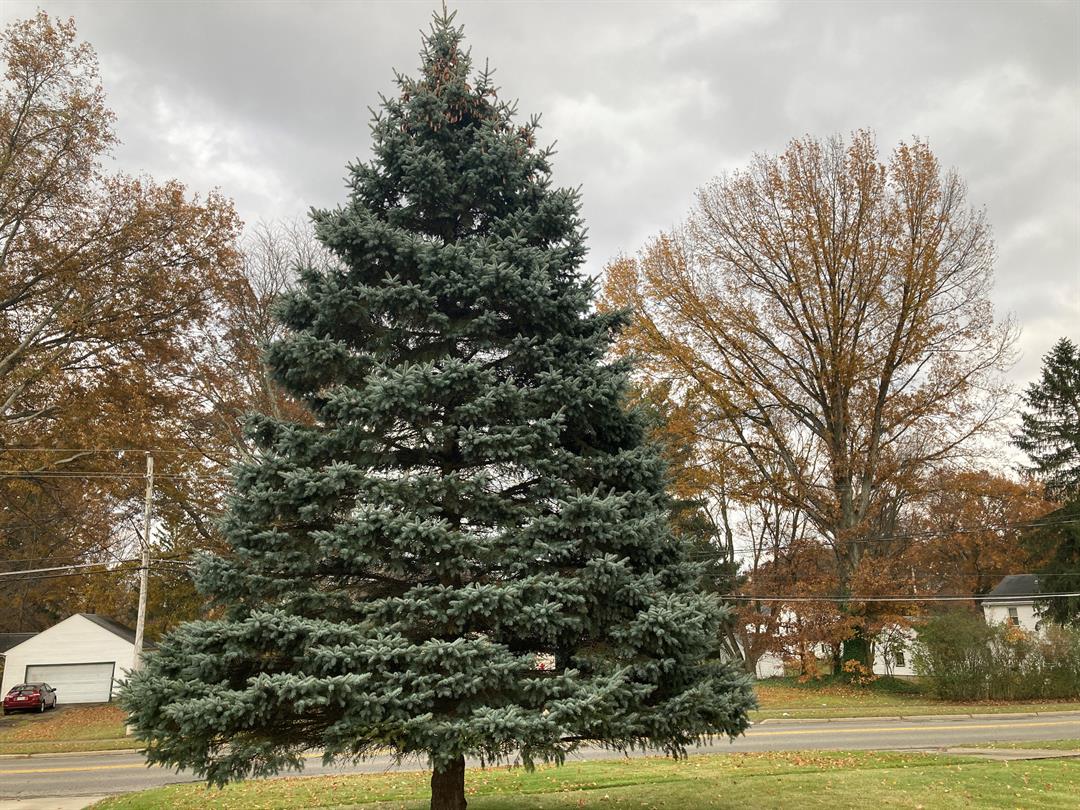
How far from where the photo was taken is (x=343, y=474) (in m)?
6.48

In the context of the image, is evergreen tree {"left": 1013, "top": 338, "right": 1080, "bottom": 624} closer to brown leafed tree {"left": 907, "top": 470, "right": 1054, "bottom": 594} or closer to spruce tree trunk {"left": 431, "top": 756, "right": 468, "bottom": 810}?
brown leafed tree {"left": 907, "top": 470, "right": 1054, "bottom": 594}

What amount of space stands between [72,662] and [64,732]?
13.6 m

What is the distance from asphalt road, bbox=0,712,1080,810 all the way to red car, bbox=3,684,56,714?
11.9 meters

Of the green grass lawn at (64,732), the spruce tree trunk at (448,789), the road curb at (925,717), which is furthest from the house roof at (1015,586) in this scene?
the spruce tree trunk at (448,789)

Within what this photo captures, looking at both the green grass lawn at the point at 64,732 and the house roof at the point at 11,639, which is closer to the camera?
the green grass lawn at the point at 64,732

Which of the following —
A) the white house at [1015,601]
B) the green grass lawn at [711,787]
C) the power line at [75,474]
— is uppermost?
the power line at [75,474]

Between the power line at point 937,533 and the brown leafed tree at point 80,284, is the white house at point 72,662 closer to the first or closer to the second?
the brown leafed tree at point 80,284

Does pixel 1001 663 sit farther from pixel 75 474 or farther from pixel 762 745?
pixel 75 474

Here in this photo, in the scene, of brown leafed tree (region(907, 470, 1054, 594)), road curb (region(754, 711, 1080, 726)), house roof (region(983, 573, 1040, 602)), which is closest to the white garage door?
road curb (region(754, 711, 1080, 726))

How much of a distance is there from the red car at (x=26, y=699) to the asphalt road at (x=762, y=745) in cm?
1186

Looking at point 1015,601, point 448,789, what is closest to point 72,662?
point 448,789

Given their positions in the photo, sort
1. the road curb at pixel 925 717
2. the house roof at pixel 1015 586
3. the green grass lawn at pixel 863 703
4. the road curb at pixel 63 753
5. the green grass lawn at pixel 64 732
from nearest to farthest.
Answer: the road curb at pixel 63 753 < the green grass lawn at pixel 64 732 < the road curb at pixel 925 717 < the green grass lawn at pixel 863 703 < the house roof at pixel 1015 586

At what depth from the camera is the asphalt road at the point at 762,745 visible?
1198 cm

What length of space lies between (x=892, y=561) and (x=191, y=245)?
22048 mm
